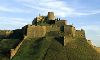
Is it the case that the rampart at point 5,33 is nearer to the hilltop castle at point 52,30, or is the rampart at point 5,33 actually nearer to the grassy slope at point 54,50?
the hilltop castle at point 52,30

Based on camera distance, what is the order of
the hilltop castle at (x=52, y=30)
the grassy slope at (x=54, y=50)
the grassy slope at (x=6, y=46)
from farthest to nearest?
1. the hilltop castle at (x=52, y=30)
2. the grassy slope at (x=6, y=46)
3. the grassy slope at (x=54, y=50)

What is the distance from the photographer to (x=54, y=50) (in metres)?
91.6

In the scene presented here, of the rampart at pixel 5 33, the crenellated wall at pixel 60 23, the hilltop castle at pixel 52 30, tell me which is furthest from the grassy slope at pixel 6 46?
the crenellated wall at pixel 60 23

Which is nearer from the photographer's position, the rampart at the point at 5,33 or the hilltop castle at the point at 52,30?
the hilltop castle at the point at 52,30

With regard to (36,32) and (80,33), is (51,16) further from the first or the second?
(80,33)

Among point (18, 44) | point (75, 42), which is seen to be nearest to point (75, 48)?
point (75, 42)

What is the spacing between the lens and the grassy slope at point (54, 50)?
88438mm

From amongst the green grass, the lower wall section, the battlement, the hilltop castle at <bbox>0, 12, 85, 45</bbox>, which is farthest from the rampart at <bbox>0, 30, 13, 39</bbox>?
the green grass

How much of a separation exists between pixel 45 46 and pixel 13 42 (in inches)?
467

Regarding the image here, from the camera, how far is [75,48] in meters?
91.8

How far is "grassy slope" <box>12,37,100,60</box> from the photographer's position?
88.4 metres

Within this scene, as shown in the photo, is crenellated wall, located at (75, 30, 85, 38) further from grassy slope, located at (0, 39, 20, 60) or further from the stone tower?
grassy slope, located at (0, 39, 20, 60)

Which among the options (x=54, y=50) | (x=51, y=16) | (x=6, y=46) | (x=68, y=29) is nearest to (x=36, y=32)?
(x=68, y=29)

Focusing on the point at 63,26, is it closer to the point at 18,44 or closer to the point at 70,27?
the point at 70,27
